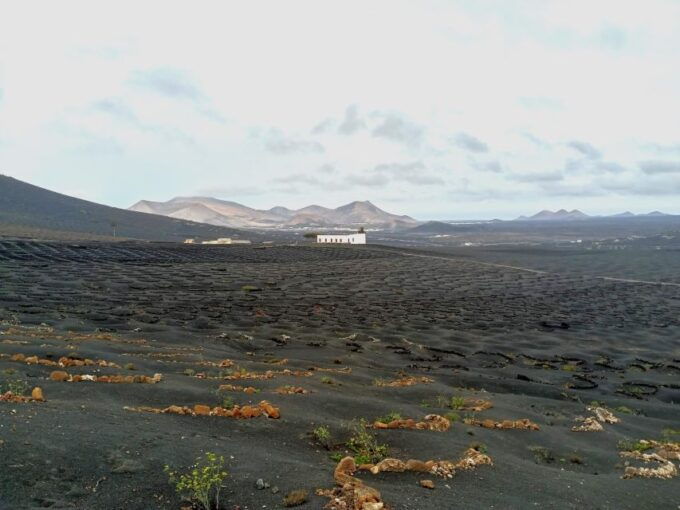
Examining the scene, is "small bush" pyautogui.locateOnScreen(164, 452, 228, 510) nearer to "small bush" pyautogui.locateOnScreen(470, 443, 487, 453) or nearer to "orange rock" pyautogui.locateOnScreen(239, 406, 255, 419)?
"orange rock" pyautogui.locateOnScreen(239, 406, 255, 419)

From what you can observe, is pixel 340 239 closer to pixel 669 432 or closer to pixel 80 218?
pixel 80 218

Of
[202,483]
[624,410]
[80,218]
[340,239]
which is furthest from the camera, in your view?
[80,218]

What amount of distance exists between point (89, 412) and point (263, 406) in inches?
121

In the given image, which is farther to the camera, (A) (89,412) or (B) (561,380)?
(B) (561,380)

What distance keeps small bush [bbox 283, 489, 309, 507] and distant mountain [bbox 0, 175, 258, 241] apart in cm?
10412

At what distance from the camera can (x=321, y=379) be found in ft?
47.5

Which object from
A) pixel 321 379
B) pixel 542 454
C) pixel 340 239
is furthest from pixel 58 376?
pixel 340 239

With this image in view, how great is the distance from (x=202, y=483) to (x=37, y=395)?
190 inches

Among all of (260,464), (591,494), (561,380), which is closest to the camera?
(260,464)

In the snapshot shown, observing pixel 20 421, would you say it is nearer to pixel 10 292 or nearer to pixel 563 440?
pixel 563 440

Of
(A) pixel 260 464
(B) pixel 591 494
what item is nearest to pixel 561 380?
(B) pixel 591 494

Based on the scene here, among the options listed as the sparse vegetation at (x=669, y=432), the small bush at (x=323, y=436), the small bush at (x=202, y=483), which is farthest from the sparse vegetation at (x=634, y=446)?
the small bush at (x=202, y=483)

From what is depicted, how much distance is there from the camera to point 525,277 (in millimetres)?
54594

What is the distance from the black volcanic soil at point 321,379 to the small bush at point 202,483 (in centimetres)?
18
